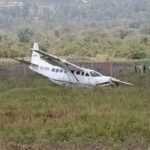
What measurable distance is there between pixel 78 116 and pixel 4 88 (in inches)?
612

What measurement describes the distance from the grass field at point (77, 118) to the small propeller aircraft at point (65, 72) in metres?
5.52

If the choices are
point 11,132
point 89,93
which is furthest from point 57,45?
point 11,132

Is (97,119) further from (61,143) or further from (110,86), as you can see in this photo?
(110,86)

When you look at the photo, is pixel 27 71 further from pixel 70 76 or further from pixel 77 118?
pixel 77 118

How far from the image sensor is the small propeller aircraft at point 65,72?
39.9 meters

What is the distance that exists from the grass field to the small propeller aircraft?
5.52 meters

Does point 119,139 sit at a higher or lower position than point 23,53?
lower

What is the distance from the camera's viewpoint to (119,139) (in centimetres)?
1656

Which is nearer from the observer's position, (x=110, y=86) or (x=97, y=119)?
(x=97, y=119)

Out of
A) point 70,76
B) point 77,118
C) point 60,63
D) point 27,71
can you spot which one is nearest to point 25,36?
point 27,71

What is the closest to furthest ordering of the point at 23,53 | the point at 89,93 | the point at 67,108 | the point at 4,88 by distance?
the point at 67,108, the point at 89,93, the point at 4,88, the point at 23,53

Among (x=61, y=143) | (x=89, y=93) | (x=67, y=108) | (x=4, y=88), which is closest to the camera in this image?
(x=61, y=143)

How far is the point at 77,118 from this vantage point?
841 inches

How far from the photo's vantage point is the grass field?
16578 millimetres
